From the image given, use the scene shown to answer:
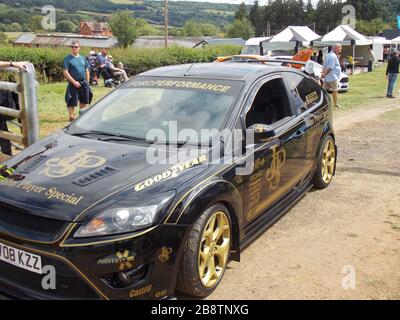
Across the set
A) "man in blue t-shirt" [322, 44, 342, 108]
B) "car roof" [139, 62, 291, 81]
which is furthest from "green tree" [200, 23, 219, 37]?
"car roof" [139, 62, 291, 81]

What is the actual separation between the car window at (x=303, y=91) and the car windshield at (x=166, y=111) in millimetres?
1014

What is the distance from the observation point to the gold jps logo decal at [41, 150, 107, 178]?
127 inches

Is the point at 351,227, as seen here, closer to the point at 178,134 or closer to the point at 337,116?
the point at 178,134

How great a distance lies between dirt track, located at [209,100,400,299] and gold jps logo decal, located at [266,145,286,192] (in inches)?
22.0

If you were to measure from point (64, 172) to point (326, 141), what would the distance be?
3.47 m

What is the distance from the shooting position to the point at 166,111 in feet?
13.2

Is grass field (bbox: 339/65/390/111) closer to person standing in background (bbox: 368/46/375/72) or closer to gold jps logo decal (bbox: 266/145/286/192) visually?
person standing in background (bbox: 368/46/375/72)

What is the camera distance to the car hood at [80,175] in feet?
9.44

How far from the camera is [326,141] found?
5.61 metres

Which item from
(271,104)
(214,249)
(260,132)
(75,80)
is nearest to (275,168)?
(260,132)

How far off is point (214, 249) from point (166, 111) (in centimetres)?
132

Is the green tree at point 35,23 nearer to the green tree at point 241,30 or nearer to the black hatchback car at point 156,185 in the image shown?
the green tree at point 241,30

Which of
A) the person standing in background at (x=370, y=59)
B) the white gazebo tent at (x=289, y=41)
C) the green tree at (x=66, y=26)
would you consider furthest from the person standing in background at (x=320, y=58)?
the green tree at (x=66, y=26)

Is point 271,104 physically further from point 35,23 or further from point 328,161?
point 35,23
